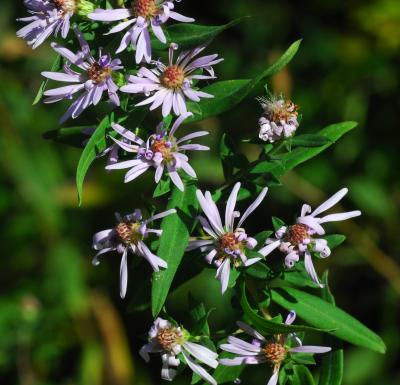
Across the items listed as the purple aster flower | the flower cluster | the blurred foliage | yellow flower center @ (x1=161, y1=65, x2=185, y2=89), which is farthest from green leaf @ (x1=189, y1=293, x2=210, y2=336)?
the blurred foliage

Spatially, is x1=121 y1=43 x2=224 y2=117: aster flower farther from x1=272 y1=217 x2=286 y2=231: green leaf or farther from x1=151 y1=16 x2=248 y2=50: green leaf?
x1=272 y1=217 x2=286 y2=231: green leaf

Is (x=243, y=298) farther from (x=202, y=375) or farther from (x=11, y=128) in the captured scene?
(x=11, y=128)

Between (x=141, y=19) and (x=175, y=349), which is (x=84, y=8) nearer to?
(x=141, y=19)

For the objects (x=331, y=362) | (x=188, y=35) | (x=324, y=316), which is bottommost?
(x=331, y=362)

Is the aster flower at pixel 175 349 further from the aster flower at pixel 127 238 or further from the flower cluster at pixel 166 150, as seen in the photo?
the aster flower at pixel 127 238

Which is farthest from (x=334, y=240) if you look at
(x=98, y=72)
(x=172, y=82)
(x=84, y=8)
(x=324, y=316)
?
(x=84, y=8)

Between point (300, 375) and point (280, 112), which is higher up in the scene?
point (280, 112)

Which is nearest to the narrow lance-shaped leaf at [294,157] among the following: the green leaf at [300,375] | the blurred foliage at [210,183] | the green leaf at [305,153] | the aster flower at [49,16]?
the green leaf at [305,153]
